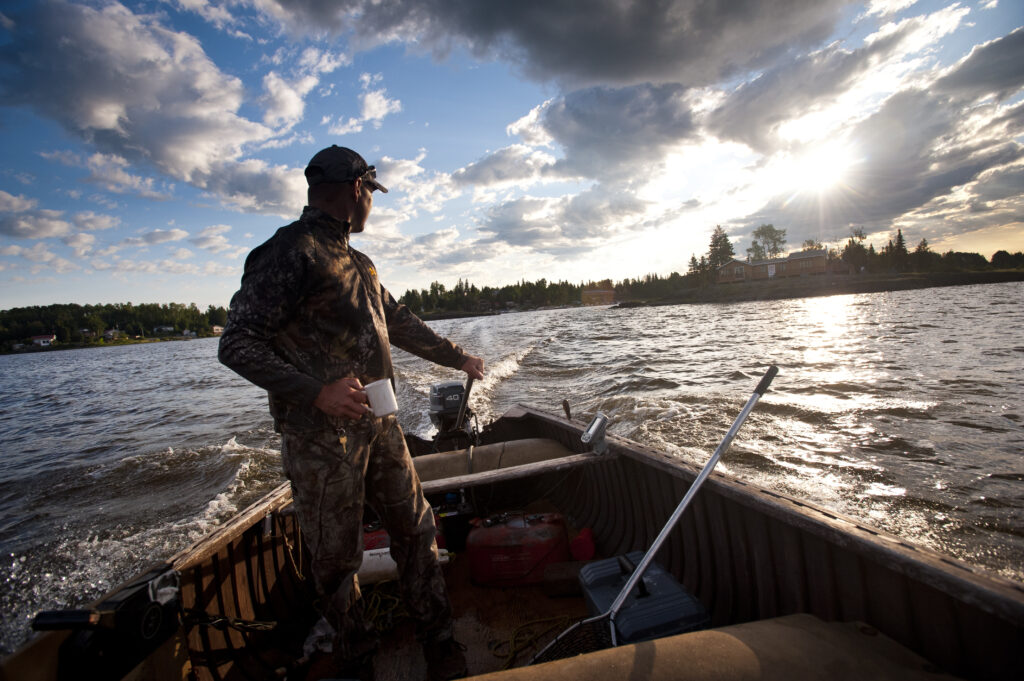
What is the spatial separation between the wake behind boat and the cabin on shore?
96.1m

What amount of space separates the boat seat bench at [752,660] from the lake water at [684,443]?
5.42 ft

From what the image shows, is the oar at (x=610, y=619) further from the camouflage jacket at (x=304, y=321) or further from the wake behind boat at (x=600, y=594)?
the camouflage jacket at (x=304, y=321)

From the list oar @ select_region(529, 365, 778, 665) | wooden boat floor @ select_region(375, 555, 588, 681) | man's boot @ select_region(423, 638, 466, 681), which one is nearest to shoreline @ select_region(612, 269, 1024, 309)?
wooden boat floor @ select_region(375, 555, 588, 681)

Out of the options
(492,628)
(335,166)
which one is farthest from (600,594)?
(335,166)

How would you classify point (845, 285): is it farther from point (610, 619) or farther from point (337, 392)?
point (337, 392)

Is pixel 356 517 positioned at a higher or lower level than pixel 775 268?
lower

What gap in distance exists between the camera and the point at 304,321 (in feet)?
7.28

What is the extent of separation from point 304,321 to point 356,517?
1059mm

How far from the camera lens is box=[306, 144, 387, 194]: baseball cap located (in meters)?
2.42

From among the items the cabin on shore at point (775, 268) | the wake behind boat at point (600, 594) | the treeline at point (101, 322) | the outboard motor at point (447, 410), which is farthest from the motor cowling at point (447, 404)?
the treeline at point (101, 322)

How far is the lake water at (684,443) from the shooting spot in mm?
5836

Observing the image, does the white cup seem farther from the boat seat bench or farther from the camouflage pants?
the boat seat bench

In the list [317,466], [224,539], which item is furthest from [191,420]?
[317,466]

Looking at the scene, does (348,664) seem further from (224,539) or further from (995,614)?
(995,614)
